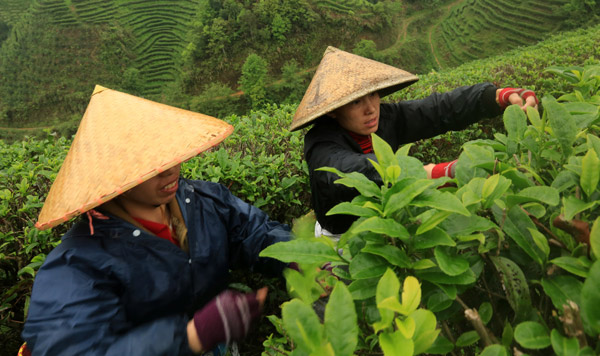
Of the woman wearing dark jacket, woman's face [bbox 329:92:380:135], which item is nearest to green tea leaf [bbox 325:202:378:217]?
the woman wearing dark jacket

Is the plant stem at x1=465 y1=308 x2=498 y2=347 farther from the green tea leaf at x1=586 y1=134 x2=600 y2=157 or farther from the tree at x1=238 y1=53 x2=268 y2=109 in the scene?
the tree at x1=238 y1=53 x2=268 y2=109

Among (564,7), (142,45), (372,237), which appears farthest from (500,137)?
(142,45)

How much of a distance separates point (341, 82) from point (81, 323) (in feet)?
4.74

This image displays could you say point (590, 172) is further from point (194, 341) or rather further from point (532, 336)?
point (194, 341)

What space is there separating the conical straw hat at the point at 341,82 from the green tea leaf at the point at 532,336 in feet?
4.24

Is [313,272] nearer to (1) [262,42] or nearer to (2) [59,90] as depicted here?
(1) [262,42]

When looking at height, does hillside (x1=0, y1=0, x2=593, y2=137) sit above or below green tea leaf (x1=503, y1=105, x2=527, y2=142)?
below

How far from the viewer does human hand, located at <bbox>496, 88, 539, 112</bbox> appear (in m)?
1.61

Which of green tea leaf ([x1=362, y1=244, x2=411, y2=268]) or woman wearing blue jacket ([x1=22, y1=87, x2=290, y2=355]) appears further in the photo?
woman wearing blue jacket ([x1=22, y1=87, x2=290, y2=355])

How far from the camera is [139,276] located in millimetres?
1168

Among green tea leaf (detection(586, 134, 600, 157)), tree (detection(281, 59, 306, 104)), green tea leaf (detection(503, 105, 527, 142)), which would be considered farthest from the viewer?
tree (detection(281, 59, 306, 104))

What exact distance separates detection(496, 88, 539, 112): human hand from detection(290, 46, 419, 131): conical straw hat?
0.46 metres

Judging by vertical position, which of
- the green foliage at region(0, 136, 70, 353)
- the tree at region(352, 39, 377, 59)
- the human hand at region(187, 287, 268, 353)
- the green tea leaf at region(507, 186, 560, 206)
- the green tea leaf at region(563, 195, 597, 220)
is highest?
the green tea leaf at region(563, 195, 597, 220)

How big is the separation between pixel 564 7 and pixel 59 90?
48.8 m
